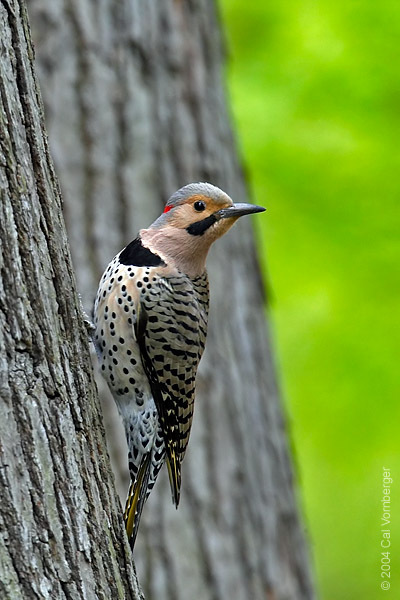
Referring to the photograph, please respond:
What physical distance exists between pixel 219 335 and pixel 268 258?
2528mm

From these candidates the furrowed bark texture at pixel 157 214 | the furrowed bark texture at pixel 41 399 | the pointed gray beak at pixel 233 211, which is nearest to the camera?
the furrowed bark texture at pixel 41 399

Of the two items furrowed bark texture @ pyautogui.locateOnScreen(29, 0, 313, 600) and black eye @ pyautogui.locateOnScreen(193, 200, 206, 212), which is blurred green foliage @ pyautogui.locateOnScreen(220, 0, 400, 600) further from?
black eye @ pyautogui.locateOnScreen(193, 200, 206, 212)

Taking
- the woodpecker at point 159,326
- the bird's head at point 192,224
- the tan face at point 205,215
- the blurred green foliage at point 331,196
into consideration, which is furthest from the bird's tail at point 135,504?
the blurred green foliage at point 331,196

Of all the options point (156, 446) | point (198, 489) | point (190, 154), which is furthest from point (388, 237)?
point (156, 446)

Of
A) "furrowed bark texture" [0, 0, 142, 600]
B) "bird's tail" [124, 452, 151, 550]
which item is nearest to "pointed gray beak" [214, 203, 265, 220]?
"bird's tail" [124, 452, 151, 550]

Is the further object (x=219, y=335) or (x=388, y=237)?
(x=388, y=237)

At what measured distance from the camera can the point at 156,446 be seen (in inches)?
158

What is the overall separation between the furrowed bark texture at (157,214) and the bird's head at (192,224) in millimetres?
1171

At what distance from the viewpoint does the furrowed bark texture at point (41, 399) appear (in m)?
2.29

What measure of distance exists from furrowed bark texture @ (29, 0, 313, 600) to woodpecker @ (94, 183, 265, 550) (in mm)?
1052

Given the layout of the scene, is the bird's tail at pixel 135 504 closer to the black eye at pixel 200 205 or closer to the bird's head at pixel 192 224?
the bird's head at pixel 192 224

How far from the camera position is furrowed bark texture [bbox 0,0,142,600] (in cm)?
229

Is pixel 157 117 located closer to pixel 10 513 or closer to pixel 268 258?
pixel 268 258

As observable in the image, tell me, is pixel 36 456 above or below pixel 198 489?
above
